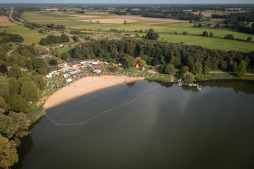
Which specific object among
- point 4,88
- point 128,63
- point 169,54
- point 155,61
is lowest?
point 4,88

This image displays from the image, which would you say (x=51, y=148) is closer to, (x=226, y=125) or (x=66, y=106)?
(x=66, y=106)

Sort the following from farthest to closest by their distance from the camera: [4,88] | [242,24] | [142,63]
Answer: [242,24], [142,63], [4,88]

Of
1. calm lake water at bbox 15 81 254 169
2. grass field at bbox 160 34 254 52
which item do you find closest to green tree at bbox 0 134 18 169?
calm lake water at bbox 15 81 254 169

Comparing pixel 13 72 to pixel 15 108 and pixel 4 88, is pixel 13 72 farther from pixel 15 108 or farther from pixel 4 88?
pixel 15 108

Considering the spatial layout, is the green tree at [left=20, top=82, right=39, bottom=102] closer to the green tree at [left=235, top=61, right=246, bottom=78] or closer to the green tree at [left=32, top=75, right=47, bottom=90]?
the green tree at [left=32, top=75, right=47, bottom=90]

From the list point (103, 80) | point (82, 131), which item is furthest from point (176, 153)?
point (103, 80)

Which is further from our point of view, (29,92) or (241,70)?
(241,70)

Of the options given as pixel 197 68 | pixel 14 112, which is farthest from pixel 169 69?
pixel 14 112
